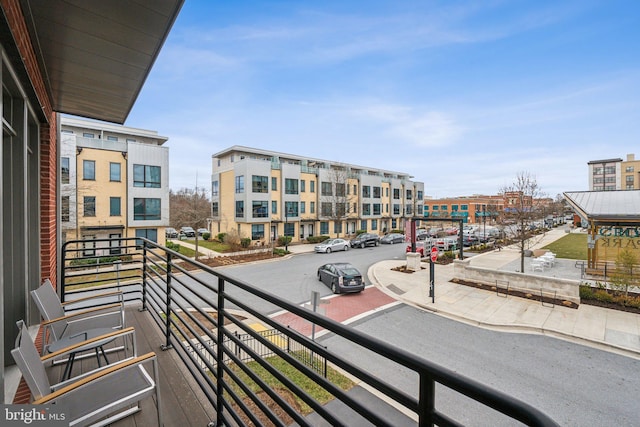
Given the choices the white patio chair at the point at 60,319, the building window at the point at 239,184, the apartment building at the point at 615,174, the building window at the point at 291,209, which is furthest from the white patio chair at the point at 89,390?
the apartment building at the point at 615,174

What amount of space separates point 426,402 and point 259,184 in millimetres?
29110

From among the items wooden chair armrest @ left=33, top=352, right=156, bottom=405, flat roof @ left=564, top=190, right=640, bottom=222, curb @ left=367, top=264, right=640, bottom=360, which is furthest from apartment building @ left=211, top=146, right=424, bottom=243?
wooden chair armrest @ left=33, top=352, right=156, bottom=405

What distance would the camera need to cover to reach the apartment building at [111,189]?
19344 millimetres

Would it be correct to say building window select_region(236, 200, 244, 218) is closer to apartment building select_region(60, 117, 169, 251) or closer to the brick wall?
apartment building select_region(60, 117, 169, 251)

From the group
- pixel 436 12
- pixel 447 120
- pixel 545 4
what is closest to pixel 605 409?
pixel 545 4

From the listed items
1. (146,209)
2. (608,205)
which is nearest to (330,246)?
(146,209)

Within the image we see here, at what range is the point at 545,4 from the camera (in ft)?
31.8

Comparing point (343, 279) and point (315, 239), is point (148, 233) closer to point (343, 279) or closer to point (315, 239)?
point (315, 239)

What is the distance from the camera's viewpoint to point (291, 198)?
31672 mm

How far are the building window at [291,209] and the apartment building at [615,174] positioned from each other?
237 feet

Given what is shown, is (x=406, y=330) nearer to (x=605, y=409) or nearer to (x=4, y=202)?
(x=605, y=409)

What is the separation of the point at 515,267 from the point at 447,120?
808 inches

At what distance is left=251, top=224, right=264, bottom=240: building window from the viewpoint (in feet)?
94.1

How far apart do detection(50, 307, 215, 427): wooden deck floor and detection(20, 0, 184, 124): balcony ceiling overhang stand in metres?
3.33
